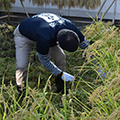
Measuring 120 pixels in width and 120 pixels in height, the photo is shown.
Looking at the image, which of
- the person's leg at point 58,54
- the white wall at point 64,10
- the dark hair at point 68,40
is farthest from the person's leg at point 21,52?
the white wall at point 64,10

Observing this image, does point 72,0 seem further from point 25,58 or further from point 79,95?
point 79,95

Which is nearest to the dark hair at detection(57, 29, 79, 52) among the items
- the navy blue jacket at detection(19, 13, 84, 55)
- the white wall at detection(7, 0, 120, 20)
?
the navy blue jacket at detection(19, 13, 84, 55)

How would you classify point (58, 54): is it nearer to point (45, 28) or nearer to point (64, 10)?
point (45, 28)

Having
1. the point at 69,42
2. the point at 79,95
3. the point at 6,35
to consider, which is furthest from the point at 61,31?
the point at 6,35

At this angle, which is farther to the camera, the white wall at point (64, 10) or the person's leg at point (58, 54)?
the white wall at point (64, 10)

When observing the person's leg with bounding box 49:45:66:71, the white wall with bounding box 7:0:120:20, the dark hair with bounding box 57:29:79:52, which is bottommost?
the person's leg with bounding box 49:45:66:71

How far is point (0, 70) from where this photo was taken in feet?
9.86

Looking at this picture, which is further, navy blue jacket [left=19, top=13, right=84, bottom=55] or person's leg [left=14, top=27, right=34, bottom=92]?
person's leg [left=14, top=27, right=34, bottom=92]

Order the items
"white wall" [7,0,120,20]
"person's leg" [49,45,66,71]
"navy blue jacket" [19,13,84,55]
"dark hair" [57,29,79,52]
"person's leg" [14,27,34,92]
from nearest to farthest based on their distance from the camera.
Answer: "dark hair" [57,29,79,52], "navy blue jacket" [19,13,84,55], "person's leg" [14,27,34,92], "person's leg" [49,45,66,71], "white wall" [7,0,120,20]

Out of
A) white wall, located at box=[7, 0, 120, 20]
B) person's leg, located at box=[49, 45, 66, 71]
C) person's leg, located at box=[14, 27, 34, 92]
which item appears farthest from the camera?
white wall, located at box=[7, 0, 120, 20]

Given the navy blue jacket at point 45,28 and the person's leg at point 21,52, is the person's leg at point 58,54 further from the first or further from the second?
the navy blue jacket at point 45,28

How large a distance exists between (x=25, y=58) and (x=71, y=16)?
12.1 ft

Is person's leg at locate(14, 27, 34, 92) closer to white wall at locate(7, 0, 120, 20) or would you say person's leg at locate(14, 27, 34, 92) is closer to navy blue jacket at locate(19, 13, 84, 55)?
navy blue jacket at locate(19, 13, 84, 55)

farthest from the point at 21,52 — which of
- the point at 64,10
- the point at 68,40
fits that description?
the point at 64,10
